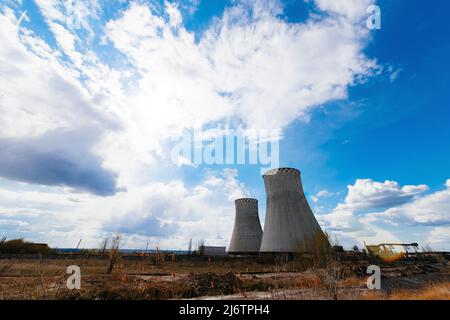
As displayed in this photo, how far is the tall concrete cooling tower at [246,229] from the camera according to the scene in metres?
35.4

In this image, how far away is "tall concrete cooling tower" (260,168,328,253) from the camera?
87.8 ft

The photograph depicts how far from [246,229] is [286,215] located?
397 inches

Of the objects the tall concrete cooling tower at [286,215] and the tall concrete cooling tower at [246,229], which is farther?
the tall concrete cooling tower at [246,229]

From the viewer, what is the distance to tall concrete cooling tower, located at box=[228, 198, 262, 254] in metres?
35.4

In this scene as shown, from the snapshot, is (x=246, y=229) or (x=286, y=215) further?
(x=246, y=229)

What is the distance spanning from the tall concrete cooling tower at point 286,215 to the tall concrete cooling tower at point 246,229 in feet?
23.8

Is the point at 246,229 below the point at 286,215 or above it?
below

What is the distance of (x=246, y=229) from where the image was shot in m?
36.2

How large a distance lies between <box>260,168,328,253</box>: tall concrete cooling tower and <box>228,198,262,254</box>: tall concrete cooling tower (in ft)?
23.8

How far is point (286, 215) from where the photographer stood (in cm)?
2753

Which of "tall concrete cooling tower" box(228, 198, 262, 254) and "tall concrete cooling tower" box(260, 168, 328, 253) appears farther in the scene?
"tall concrete cooling tower" box(228, 198, 262, 254)

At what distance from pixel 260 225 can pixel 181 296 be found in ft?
101
